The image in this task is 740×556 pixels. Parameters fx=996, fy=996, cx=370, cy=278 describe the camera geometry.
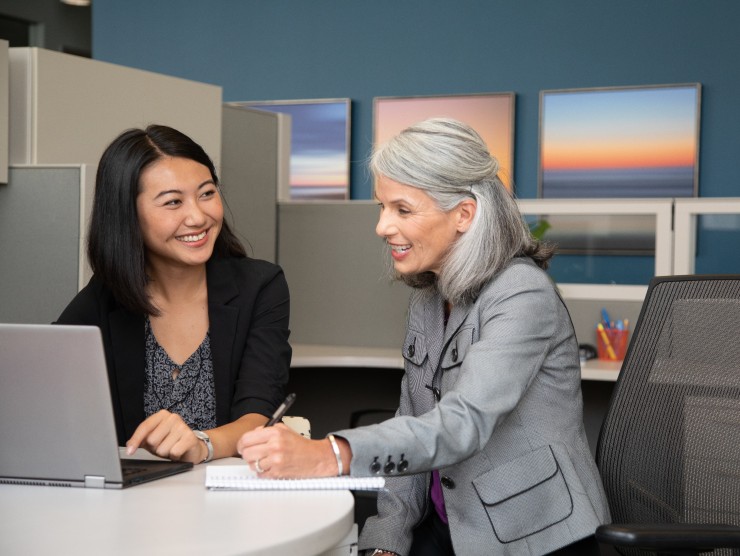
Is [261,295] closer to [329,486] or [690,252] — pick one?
[329,486]

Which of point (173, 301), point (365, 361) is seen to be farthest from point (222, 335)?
point (365, 361)

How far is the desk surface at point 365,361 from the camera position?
9.85 feet

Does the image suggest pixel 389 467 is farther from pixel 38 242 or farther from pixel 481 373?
pixel 38 242

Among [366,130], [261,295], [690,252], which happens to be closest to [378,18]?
[366,130]

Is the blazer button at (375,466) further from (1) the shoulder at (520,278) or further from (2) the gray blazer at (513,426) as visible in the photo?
(1) the shoulder at (520,278)

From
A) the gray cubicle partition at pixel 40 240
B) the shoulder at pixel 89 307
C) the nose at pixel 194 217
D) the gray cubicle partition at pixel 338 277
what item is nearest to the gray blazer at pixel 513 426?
the nose at pixel 194 217

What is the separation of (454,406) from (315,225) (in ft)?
7.71

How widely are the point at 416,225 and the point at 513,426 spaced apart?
0.33 meters

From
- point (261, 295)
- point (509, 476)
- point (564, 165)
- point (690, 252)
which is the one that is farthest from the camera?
point (564, 165)

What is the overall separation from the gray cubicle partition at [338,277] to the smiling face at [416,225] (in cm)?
195

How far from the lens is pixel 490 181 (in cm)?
152

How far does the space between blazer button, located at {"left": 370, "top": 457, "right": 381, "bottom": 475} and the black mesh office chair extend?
0.52 m

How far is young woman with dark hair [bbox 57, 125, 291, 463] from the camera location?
67.0 inches

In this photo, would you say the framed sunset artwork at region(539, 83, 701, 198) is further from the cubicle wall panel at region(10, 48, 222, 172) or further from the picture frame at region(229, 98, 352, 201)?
the cubicle wall panel at region(10, 48, 222, 172)
